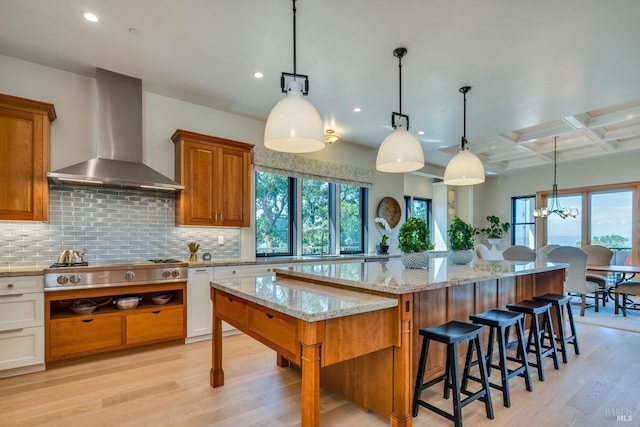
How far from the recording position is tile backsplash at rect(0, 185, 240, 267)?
321 centimetres

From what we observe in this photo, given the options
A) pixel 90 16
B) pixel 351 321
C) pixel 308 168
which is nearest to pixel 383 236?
pixel 308 168

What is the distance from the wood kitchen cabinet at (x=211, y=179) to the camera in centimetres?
382

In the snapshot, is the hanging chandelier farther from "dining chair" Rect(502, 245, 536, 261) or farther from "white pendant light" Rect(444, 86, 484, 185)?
"white pendant light" Rect(444, 86, 484, 185)

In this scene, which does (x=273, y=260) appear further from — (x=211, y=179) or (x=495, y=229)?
(x=495, y=229)

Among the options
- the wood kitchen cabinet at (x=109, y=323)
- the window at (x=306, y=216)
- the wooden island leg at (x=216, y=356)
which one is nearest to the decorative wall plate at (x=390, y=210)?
the window at (x=306, y=216)

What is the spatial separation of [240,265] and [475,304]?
8.37 ft

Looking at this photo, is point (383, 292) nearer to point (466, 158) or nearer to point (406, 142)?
point (406, 142)

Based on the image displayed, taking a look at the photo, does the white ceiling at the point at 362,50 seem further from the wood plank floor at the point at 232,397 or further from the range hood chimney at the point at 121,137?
the wood plank floor at the point at 232,397

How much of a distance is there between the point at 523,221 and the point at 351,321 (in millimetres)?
8488

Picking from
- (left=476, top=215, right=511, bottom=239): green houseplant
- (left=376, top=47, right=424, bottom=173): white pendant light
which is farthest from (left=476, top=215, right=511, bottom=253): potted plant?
(left=376, top=47, right=424, bottom=173): white pendant light

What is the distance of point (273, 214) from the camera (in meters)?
4.98

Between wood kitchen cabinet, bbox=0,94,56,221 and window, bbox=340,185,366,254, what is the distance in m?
4.05

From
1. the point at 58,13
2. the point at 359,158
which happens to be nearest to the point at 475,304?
the point at 359,158

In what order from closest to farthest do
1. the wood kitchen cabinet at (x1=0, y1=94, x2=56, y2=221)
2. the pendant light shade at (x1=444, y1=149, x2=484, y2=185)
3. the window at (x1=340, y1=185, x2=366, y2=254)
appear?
the wood kitchen cabinet at (x1=0, y1=94, x2=56, y2=221) < the pendant light shade at (x1=444, y1=149, x2=484, y2=185) < the window at (x1=340, y1=185, x2=366, y2=254)
